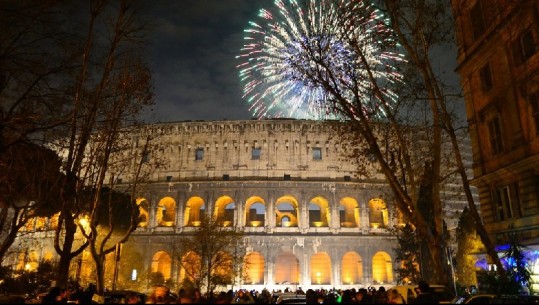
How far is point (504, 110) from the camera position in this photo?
57.3 feet

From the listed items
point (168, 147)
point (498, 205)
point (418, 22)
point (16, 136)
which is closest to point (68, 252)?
point (16, 136)

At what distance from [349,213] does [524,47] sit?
30.9 meters

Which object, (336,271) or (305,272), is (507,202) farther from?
(305,272)

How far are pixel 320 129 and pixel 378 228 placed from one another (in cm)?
1210

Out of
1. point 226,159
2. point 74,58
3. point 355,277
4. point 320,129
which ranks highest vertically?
point 320,129

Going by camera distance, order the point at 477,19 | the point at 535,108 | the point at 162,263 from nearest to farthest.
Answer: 1. the point at 535,108
2. the point at 477,19
3. the point at 162,263

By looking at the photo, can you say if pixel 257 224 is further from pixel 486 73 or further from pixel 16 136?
pixel 16 136

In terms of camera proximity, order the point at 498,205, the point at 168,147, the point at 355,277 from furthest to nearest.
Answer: the point at 168,147
the point at 355,277
the point at 498,205

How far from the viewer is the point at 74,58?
30.1 feet

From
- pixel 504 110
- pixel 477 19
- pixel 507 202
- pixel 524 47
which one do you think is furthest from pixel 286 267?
pixel 524 47

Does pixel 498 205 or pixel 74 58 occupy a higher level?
pixel 74 58

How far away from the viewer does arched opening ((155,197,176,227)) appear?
147 feet

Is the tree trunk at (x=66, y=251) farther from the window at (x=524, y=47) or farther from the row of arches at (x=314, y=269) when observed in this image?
the row of arches at (x=314, y=269)

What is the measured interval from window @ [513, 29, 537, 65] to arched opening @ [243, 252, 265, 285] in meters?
30.9
